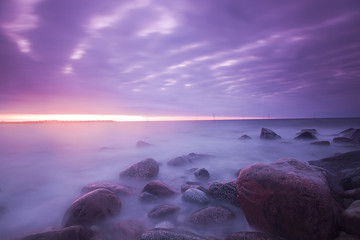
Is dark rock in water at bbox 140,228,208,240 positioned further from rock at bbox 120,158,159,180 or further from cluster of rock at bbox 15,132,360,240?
rock at bbox 120,158,159,180

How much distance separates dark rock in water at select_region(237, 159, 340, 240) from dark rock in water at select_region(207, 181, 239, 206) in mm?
1341

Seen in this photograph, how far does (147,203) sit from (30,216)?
3388 millimetres

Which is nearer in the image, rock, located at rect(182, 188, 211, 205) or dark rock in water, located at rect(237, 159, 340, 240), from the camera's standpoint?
dark rock in water, located at rect(237, 159, 340, 240)

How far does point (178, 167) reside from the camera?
31.3 ft

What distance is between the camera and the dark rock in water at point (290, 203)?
2.71 metres

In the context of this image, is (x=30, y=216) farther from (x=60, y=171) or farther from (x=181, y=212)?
(x=60, y=171)

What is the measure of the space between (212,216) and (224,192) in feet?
3.43

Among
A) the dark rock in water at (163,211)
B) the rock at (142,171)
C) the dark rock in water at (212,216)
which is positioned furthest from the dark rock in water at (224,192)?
the rock at (142,171)

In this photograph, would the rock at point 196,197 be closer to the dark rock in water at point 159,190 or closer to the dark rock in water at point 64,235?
the dark rock in water at point 159,190

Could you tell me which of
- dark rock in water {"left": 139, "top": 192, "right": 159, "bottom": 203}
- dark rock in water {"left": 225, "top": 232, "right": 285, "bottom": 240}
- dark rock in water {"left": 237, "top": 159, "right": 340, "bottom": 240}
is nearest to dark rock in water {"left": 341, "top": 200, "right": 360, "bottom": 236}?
dark rock in water {"left": 237, "top": 159, "right": 340, "bottom": 240}

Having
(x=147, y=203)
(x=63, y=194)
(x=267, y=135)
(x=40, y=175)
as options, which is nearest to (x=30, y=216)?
(x=63, y=194)

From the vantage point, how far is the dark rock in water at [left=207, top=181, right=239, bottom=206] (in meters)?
4.72

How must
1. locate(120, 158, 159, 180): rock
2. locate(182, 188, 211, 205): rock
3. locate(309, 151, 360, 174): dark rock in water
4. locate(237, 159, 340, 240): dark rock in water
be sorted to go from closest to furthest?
locate(237, 159, 340, 240): dark rock in water < locate(182, 188, 211, 205): rock < locate(309, 151, 360, 174): dark rock in water < locate(120, 158, 159, 180): rock

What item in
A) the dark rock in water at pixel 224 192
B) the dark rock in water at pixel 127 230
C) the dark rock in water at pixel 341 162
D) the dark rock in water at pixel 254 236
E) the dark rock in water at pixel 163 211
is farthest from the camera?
the dark rock in water at pixel 341 162
